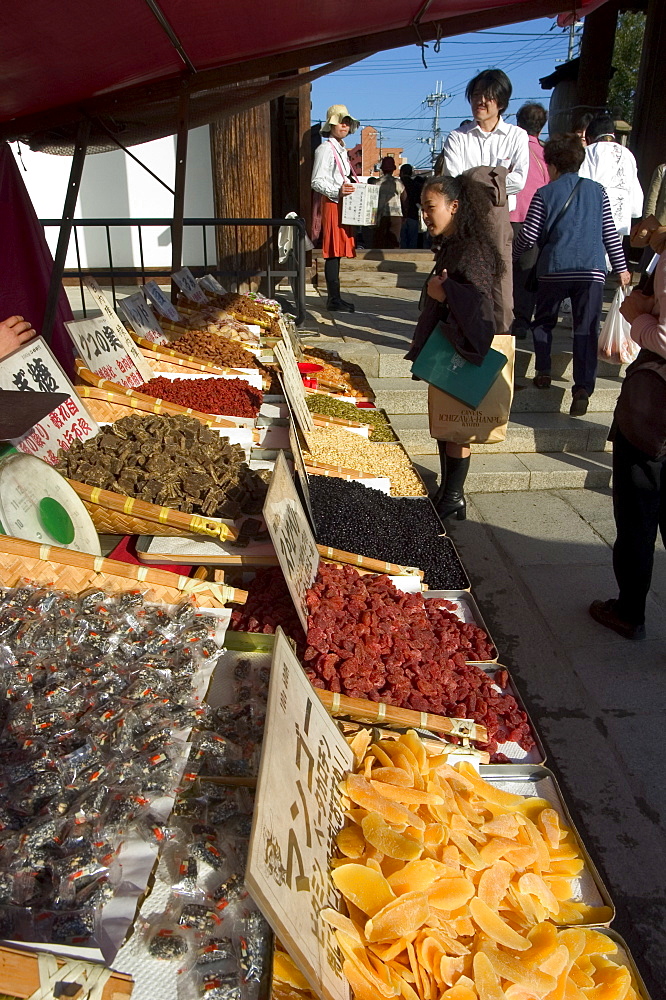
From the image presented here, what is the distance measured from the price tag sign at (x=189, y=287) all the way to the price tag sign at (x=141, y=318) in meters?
0.79

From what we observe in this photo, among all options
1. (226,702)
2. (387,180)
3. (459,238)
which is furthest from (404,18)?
(387,180)

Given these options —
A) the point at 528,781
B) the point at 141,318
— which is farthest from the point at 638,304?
the point at 141,318

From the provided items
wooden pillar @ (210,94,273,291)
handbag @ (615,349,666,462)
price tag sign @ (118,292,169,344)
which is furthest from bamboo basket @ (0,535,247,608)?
wooden pillar @ (210,94,273,291)

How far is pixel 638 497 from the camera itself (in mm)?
2689

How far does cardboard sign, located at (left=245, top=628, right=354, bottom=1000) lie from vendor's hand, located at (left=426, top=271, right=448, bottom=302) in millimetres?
2370

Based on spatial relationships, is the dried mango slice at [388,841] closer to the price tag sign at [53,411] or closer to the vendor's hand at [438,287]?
the price tag sign at [53,411]

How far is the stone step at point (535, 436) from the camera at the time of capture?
4.98 metres

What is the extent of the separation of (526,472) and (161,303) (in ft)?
9.75

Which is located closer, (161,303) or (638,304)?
(638,304)

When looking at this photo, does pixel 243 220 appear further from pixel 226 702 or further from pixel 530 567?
pixel 226 702

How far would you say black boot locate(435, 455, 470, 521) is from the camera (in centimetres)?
379

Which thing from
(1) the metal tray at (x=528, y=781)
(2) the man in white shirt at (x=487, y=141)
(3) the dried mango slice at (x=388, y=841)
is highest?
(2) the man in white shirt at (x=487, y=141)

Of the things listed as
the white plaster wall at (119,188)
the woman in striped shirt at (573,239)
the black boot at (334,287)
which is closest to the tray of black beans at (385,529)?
the woman in striped shirt at (573,239)

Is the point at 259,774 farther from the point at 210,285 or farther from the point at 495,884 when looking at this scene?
the point at 210,285
